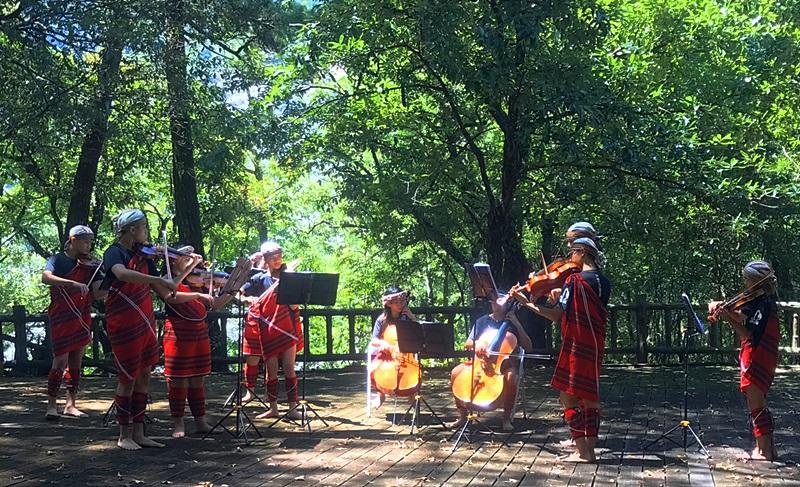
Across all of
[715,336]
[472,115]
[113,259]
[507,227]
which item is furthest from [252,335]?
[715,336]

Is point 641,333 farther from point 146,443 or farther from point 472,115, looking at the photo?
point 146,443

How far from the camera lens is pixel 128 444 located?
6.41 metres

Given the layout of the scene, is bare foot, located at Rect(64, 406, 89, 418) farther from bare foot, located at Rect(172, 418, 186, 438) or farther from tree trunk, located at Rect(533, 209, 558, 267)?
tree trunk, located at Rect(533, 209, 558, 267)

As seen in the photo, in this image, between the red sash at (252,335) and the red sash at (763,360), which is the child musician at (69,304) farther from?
the red sash at (763,360)

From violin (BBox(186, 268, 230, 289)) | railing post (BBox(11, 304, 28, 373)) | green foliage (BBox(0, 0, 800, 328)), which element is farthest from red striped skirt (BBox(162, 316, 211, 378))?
railing post (BBox(11, 304, 28, 373))

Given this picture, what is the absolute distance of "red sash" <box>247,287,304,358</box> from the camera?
7.91 metres

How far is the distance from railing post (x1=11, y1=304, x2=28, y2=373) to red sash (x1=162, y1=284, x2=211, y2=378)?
6.81 meters

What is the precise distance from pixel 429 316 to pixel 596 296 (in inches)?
284

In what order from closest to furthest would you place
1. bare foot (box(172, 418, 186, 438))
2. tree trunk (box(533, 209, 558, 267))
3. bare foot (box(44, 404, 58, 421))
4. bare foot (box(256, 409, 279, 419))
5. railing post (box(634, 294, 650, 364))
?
bare foot (box(172, 418, 186, 438)), bare foot (box(44, 404, 58, 421)), bare foot (box(256, 409, 279, 419)), railing post (box(634, 294, 650, 364)), tree trunk (box(533, 209, 558, 267))

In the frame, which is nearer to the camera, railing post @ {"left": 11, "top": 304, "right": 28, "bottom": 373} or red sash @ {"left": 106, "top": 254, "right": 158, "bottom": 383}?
red sash @ {"left": 106, "top": 254, "right": 158, "bottom": 383}

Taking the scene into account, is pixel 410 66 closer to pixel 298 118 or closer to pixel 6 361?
pixel 298 118

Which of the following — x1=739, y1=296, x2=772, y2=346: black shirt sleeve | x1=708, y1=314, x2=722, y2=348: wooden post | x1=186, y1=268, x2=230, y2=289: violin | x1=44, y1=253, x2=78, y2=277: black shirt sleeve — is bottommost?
x1=708, y1=314, x2=722, y2=348: wooden post

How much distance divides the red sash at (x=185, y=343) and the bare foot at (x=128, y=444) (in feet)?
2.02

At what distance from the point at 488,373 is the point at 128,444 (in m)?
3.06
